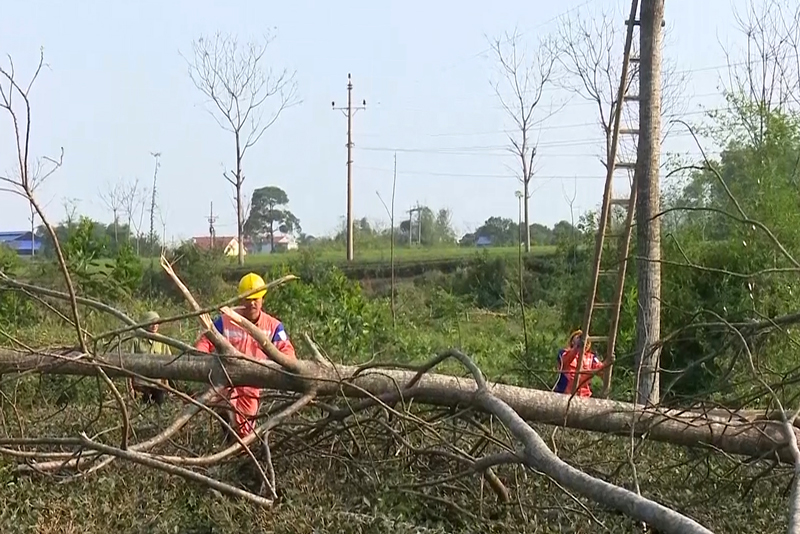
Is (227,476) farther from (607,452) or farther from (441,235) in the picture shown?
(441,235)

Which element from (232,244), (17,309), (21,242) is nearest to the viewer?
(17,309)

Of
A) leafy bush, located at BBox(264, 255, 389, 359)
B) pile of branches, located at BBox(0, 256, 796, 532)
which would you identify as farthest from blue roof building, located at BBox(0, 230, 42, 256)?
pile of branches, located at BBox(0, 256, 796, 532)

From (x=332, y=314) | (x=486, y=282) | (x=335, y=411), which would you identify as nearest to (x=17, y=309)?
(x=332, y=314)

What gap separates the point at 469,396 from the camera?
13.8ft

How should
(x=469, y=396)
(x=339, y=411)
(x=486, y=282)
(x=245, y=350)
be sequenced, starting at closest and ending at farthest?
1. (x=469, y=396)
2. (x=339, y=411)
3. (x=245, y=350)
4. (x=486, y=282)

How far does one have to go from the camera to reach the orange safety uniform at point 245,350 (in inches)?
174

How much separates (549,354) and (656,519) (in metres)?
7.41

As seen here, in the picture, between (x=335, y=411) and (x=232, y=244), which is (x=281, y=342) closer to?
A: (x=335, y=411)

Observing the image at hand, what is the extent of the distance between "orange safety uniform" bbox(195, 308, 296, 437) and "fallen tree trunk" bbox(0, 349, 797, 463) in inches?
4.9

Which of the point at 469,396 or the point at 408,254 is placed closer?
the point at 469,396

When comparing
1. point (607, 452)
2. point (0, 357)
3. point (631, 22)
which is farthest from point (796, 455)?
point (631, 22)

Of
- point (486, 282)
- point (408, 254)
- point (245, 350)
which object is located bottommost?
point (486, 282)

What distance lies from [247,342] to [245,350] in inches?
3.1

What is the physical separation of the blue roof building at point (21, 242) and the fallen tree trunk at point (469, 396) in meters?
8.35
